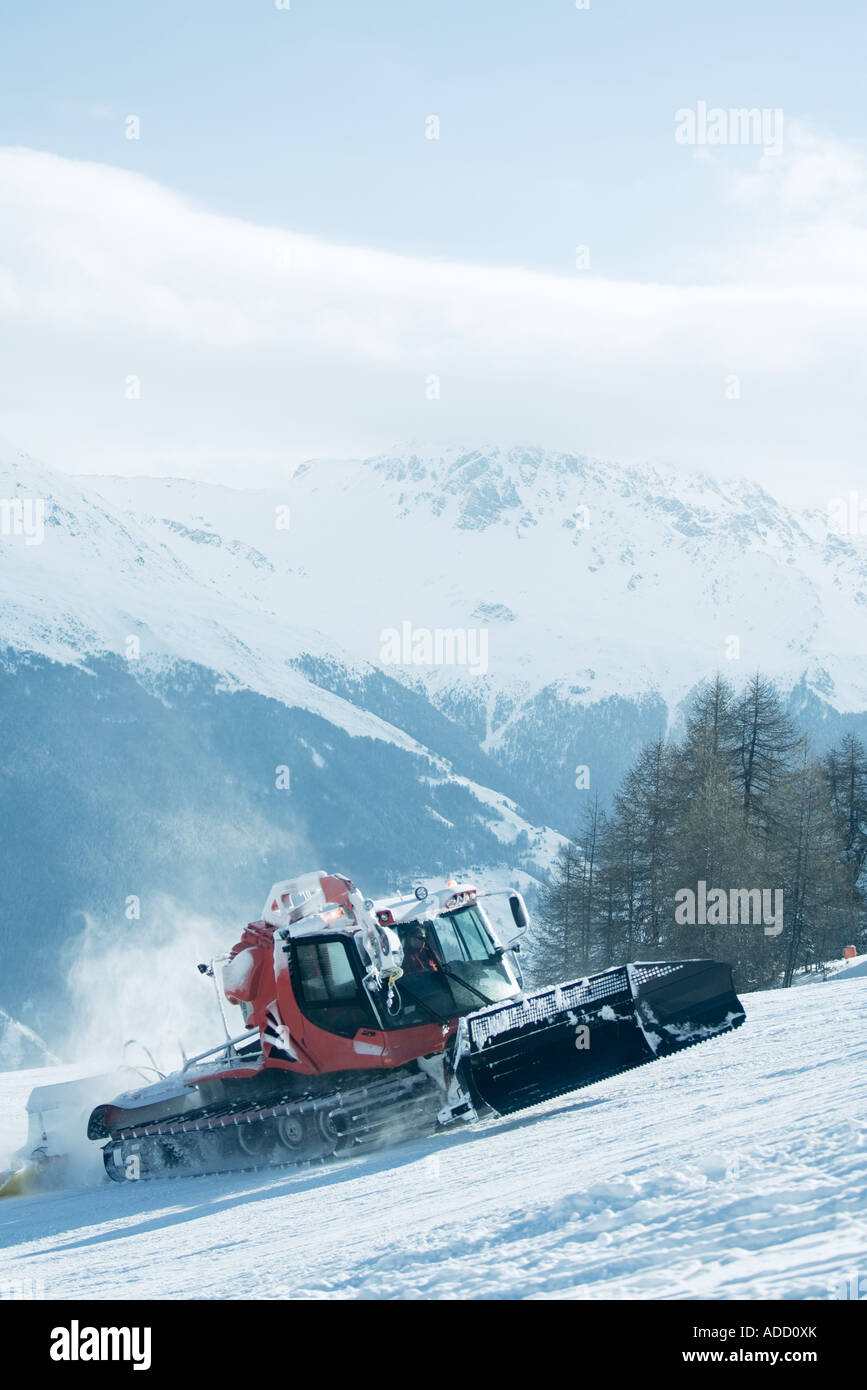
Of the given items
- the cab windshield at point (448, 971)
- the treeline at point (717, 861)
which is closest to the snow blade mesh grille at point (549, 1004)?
the cab windshield at point (448, 971)

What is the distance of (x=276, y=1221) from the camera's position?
34.8 feet

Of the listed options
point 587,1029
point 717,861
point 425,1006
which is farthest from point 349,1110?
point 717,861

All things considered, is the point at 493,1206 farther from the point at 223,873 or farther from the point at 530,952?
the point at 223,873

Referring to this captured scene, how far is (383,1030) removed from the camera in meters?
14.7

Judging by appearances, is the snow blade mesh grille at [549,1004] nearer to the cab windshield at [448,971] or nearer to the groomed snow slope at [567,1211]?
the groomed snow slope at [567,1211]

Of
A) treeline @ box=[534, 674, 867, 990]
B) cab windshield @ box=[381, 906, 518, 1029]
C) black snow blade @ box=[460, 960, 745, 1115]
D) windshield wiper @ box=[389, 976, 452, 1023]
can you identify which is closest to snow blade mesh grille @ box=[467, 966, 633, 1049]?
black snow blade @ box=[460, 960, 745, 1115]

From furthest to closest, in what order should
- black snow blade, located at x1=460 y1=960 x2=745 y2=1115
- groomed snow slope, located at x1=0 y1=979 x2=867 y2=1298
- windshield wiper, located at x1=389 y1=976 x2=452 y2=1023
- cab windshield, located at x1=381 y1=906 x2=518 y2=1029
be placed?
cab windshield, located at x1=381 y1=906 x2=518 y2=1029
windshield wiper, located at x1=389 y1=976 x2=452 y2=1023
black snow blade, located at x1=460 y1=960 x2=745 y2=1115
groomed snow slope, located at x1=0 y1=979 x2=867 y2=1298

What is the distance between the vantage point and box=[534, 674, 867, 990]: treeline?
33812 mm

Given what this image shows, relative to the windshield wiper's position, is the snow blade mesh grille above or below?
above

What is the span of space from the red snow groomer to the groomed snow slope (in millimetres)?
476

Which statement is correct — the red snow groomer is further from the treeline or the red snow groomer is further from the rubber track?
the treeline

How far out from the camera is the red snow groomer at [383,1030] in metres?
13.4

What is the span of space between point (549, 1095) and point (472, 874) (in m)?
157

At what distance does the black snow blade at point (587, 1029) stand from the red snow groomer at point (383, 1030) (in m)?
0.01
